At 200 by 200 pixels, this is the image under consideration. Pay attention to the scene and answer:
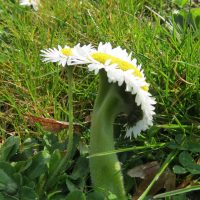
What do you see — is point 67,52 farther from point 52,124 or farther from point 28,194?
point 28,194

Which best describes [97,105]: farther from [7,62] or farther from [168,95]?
[7,62]

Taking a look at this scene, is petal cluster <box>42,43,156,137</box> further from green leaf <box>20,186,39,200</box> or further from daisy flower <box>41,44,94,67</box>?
green leaf <box>20,186,39,200</box>

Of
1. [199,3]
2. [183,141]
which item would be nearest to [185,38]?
[183,141]

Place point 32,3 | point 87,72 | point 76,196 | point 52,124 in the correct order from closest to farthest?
point 76,196, point 52,124, point 87,72, point 32,3

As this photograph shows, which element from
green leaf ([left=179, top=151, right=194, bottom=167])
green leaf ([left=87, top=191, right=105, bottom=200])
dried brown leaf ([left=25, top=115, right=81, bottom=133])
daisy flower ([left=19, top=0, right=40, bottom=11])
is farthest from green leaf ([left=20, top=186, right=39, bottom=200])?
daisy flower ([left=19, top=0, right=40, bottom=11])

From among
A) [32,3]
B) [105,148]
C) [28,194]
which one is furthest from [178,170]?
[32,3]

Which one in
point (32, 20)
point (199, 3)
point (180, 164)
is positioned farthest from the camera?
point (199, 3)

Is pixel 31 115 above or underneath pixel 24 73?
underneath
